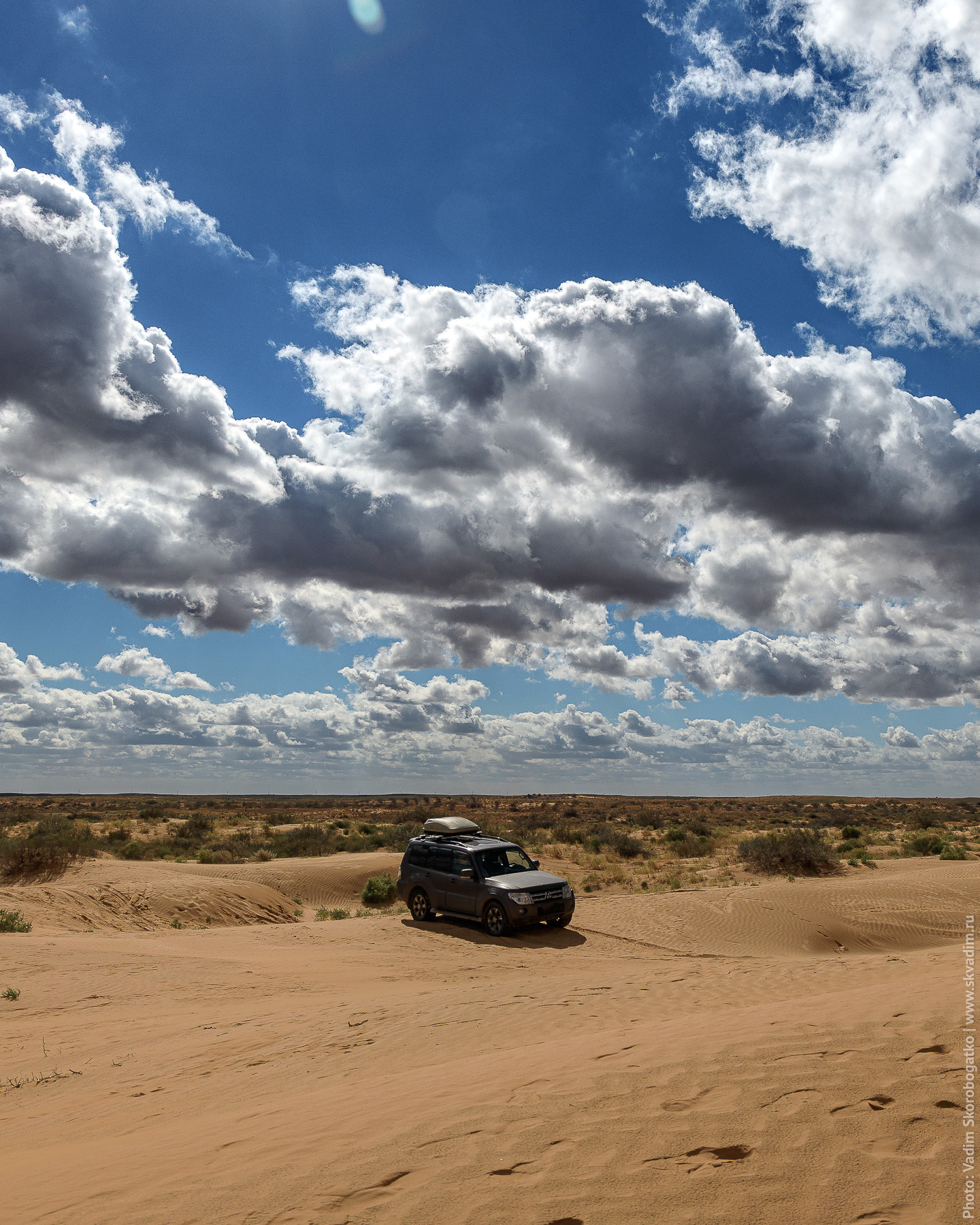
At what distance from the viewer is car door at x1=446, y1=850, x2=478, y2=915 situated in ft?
57.7

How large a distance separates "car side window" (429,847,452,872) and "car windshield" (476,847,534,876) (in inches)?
34.5

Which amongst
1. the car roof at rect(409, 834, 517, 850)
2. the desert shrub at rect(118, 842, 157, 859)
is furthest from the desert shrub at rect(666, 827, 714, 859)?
the desert shrub at rect(118, 842, 157, 859)

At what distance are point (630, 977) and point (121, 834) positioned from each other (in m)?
32.9

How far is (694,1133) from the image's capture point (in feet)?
16.4

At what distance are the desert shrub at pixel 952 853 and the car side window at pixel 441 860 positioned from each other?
23.0 meters

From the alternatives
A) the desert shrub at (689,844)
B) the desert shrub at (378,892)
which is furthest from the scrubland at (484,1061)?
the desert shrub at (689,844)

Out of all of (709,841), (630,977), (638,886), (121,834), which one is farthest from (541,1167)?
(121,834)

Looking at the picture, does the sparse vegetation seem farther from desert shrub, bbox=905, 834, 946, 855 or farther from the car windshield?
the car windshield

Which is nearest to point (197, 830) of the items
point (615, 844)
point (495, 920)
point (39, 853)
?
point (39, 853)

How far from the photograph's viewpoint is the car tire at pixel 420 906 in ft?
61.5

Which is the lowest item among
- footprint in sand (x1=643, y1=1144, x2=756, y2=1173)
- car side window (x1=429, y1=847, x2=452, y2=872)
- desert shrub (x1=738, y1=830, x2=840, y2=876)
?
desert shrub (x1=738, y1=830, x2=840, y2=876)

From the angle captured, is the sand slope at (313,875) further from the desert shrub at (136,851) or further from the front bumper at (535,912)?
the front bumper at (535,912)

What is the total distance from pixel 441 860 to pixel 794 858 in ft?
52.1

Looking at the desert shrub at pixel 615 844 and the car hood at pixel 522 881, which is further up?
the car hood at pixel 522 881
